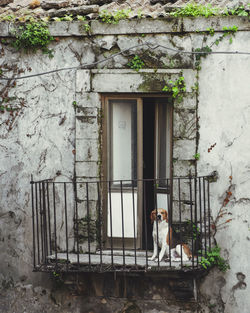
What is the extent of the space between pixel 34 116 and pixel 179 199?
2156 mm

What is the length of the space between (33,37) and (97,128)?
1414 millimetres

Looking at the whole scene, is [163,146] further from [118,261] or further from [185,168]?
[118,261]

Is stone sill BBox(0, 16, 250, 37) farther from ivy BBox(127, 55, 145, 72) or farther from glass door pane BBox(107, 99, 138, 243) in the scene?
glass door pane BBox(107, 99, 138, 243)

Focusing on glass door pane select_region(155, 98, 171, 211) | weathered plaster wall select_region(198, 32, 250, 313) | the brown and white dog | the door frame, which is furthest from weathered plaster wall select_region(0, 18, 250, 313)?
the brown and white dog

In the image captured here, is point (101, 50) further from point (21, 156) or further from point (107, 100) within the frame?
point (21, 156)

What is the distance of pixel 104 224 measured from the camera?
5.89 m

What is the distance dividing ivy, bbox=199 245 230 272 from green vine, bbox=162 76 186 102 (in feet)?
6.18

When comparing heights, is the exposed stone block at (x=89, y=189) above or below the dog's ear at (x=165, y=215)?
above

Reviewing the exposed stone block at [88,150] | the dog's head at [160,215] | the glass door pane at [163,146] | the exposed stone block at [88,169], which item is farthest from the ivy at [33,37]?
the dog's head at [160,215]

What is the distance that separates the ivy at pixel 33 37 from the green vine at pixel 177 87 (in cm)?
155

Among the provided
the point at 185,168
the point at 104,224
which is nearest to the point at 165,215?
the point at 185,168

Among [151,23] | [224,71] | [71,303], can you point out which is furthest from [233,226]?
[151,23]

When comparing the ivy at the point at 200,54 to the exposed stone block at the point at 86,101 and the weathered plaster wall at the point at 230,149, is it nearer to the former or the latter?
the weathered plaster wall at the point at 230,149

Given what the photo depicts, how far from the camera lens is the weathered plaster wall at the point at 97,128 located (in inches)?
220
